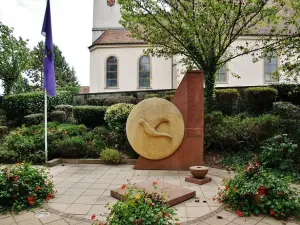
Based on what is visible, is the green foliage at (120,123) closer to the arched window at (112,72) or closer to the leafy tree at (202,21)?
the leafy tree at (202,21)

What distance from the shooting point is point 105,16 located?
24.3 meters

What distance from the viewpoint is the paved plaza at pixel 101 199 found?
3715 millimetres

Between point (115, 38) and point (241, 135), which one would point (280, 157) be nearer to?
point (241, 135)

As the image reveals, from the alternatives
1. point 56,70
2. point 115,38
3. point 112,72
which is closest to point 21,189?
point 112,72

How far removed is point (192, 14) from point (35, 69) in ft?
119

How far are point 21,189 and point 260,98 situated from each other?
36.0 ft

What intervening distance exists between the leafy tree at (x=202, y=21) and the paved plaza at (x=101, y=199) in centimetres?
448

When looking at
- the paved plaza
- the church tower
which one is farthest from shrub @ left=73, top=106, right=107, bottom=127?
the church tower

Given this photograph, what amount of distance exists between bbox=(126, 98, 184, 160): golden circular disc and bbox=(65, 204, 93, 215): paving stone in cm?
289

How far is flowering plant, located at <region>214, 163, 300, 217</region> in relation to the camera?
3.78m

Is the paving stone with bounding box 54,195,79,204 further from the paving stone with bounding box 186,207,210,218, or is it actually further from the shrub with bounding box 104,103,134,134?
the shrub with bounding box 104,103,134,134

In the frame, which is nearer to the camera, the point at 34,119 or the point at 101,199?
the point at 101,199

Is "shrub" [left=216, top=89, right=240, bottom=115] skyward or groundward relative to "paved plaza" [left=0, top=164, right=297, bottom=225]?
skyward

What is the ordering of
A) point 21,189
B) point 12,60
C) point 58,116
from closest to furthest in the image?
point 21,189 < point 58,116 < point 12,60
